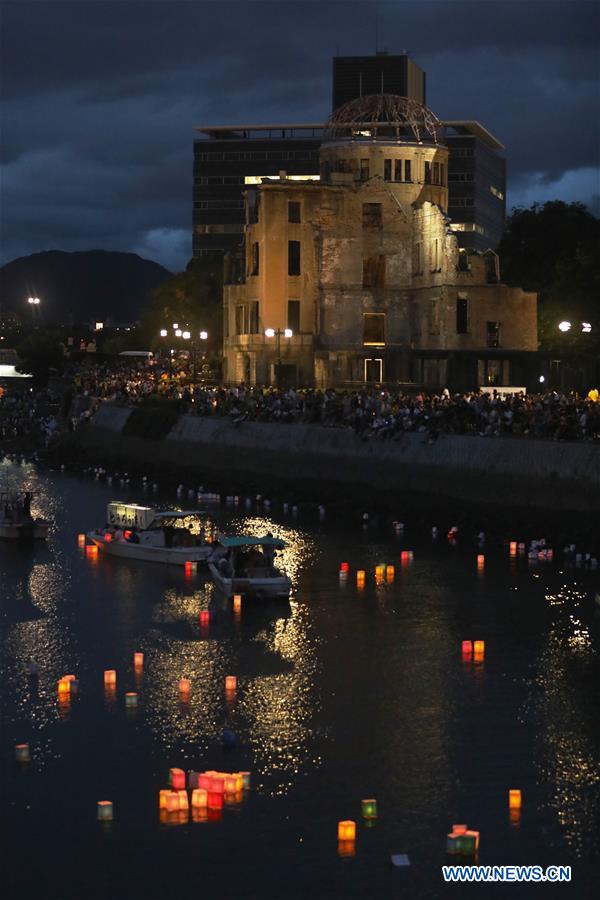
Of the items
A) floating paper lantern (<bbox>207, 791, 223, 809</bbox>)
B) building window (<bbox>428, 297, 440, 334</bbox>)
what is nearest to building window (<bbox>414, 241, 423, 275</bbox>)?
building window (<bbox>428, 297, 440, 334</bbox>)

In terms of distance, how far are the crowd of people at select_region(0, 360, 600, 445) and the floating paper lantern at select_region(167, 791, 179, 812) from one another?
35716 mm

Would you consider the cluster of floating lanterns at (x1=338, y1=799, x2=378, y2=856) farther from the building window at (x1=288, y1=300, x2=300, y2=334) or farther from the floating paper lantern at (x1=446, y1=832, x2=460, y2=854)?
the building window at (x1=288, y1=300, x2=300, y2=334)

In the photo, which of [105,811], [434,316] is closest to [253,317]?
[434,316]

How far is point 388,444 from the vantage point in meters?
72.5

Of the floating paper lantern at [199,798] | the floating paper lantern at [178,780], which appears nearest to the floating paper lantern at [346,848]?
the floating paper lantern at [199,798]

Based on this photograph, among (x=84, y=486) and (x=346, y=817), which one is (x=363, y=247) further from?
(x=346, y=817)

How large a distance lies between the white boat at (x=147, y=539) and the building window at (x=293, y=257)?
48752mm

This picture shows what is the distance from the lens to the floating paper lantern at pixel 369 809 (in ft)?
98.8

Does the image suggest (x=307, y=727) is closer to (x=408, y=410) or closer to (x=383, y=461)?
(x=383, y=461)

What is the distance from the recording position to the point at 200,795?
30688 millimetres

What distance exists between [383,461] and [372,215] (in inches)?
1611

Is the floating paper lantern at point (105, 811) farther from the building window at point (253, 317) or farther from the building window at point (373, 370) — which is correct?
the building window at point (253, 317)

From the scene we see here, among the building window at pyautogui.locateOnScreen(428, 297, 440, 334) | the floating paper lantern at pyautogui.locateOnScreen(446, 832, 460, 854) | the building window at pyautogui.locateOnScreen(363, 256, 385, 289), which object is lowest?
the floating paper lantern at pyautogui.locateOnScreen(446, 832, 460, 854)

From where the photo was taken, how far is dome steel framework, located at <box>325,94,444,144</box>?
112 meters
